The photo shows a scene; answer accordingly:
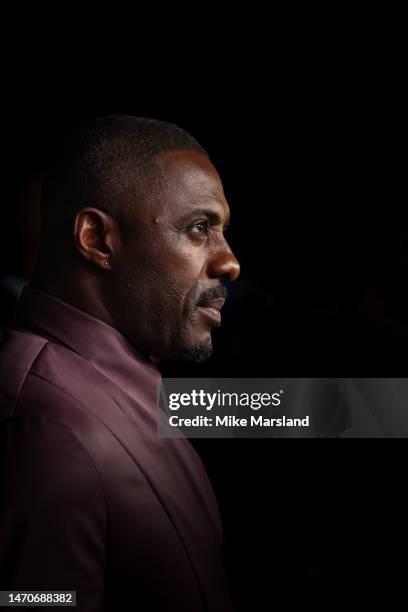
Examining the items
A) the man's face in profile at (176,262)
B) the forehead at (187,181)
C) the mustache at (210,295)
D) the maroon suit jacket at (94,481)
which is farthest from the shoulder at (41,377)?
the forehead at (187,181)

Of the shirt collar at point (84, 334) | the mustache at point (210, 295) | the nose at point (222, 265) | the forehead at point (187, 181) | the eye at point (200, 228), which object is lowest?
the shirt collar at point (84, 334)

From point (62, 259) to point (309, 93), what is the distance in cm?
171

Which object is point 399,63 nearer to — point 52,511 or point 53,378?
point 53,378

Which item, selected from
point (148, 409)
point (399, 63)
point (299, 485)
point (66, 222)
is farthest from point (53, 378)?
point (399, 63)

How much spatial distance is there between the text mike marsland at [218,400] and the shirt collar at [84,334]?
0.87 ft

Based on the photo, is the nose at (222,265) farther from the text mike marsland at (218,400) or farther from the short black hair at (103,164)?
the text mike marsland at (218,400)

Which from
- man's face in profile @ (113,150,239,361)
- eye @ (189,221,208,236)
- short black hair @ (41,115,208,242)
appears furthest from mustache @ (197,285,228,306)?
short black hair @ (41,115,208,242)

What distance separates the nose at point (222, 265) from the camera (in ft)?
3.65

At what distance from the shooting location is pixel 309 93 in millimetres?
2418

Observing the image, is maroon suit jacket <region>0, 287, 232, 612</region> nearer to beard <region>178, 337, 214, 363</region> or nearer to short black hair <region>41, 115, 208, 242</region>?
beard <region>178, 337, 214, 363</region>

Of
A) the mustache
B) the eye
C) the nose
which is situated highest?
the eye

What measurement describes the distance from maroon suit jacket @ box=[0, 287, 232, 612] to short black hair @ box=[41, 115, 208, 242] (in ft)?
0.59

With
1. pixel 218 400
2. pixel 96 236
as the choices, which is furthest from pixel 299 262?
pixel 96 236

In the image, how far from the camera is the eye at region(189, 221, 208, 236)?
111cm
